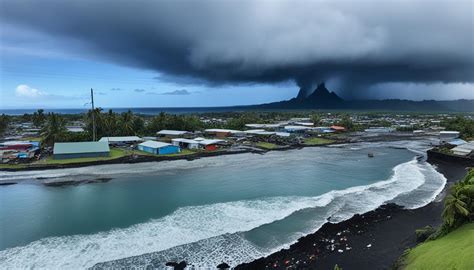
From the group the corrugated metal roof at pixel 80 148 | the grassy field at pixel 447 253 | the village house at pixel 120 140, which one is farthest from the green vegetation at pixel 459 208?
the village house at pixel 120 140

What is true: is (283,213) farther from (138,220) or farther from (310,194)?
(138,220)

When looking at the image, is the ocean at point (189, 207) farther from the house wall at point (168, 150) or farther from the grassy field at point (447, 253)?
the grassy field at point (447, 253)

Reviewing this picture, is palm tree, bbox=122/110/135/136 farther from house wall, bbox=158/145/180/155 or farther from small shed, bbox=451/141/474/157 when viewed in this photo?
small shed, bbox=451/141/474/157

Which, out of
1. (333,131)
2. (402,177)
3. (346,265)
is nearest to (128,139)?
(402,177)

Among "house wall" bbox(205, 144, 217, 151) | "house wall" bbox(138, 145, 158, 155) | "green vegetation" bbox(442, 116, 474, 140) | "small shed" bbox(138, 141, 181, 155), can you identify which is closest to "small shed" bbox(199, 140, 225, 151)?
"house wall" bbox(205, 144, 217, 151)

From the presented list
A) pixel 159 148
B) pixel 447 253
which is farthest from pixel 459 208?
pixel 159 148

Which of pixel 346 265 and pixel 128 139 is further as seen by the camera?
pixel 128 139

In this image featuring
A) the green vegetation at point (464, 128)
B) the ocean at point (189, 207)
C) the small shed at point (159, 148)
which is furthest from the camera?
the green vegetation at point (464, 128)
